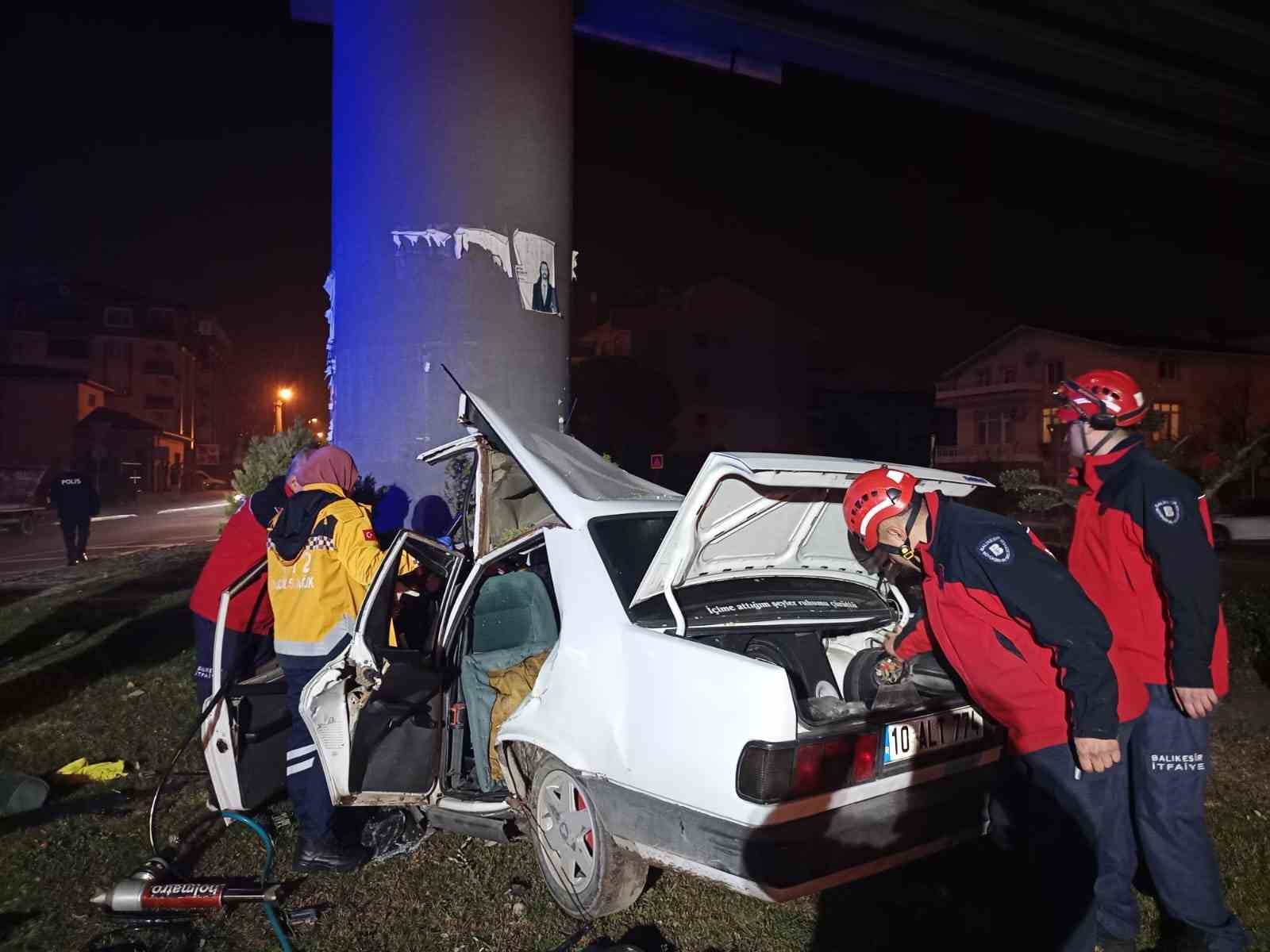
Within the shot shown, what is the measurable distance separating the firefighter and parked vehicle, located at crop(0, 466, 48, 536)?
2643 cm

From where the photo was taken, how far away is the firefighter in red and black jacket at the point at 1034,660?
2850mm

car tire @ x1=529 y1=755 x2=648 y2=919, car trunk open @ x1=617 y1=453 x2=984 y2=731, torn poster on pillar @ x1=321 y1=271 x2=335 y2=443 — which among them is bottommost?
car tire @ x1=529 y1=755 x2=648 y2=919

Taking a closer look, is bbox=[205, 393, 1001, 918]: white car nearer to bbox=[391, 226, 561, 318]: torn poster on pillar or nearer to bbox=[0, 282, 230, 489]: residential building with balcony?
bbox=[391, 226, 561, 318]: torn poster on pillar

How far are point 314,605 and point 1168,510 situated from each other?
3689 millimetres

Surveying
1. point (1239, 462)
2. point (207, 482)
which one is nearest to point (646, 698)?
point (1239, 462)

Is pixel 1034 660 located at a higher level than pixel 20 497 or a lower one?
higher

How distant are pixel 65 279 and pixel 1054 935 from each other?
73671 millimetres

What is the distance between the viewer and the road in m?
19.0

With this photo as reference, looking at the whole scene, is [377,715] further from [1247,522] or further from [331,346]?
[1247,522]

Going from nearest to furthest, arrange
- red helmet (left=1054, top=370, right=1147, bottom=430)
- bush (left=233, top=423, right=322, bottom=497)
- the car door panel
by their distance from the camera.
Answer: red helmet (left=1054, top=370, right=1147, bottom=430), the car door panel, bush (left=233, top=423, right=322, bottom=497)

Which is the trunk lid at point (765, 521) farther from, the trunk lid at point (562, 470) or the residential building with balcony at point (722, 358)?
the residential building with balcony at point (722, 358)

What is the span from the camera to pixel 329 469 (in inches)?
177

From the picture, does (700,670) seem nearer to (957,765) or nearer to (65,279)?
(957,765)

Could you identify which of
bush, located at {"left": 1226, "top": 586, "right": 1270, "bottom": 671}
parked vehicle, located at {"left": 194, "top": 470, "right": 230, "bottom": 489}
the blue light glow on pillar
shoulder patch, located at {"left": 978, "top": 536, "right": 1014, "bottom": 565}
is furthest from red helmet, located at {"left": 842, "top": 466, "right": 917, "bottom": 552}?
parked vehicle, located at {"left": 194, "top": 470, "right": 230, "bottom": 489}
